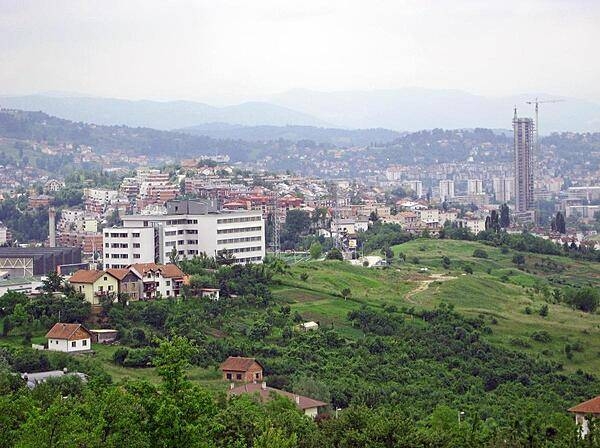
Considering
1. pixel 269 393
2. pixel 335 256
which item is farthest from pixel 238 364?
pixel 335 256

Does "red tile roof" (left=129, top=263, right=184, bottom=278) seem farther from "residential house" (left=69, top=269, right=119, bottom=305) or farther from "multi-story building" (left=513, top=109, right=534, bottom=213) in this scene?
"multi-story building" (left=513, top=109, right=534, bottom=213)

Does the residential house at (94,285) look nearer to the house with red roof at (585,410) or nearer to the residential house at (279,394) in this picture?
the residential house at (279,394)

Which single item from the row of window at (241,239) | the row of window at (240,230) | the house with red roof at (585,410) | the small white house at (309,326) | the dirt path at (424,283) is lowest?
the house with red roof at (585,410)

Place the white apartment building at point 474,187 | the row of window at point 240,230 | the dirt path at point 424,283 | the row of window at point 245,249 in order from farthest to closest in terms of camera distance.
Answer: the white apartment building at point 474,187 → the row of window at point 245,249 → the row of window at point 240,230 → the dirt path at point 424,283

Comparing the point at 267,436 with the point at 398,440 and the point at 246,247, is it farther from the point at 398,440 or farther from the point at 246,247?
the point at 246,247

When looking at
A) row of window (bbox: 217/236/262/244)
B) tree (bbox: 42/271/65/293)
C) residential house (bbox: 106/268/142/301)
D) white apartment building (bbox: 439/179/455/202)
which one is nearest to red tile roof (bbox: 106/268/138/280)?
residential house (bbox: 106/268/142/301)

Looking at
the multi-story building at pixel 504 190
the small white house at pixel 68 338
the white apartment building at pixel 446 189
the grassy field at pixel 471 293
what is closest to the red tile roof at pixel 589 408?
the grassy field at pixel 471 293

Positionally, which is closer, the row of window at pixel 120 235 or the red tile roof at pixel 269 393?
the red tile roof at pixel 269 393
